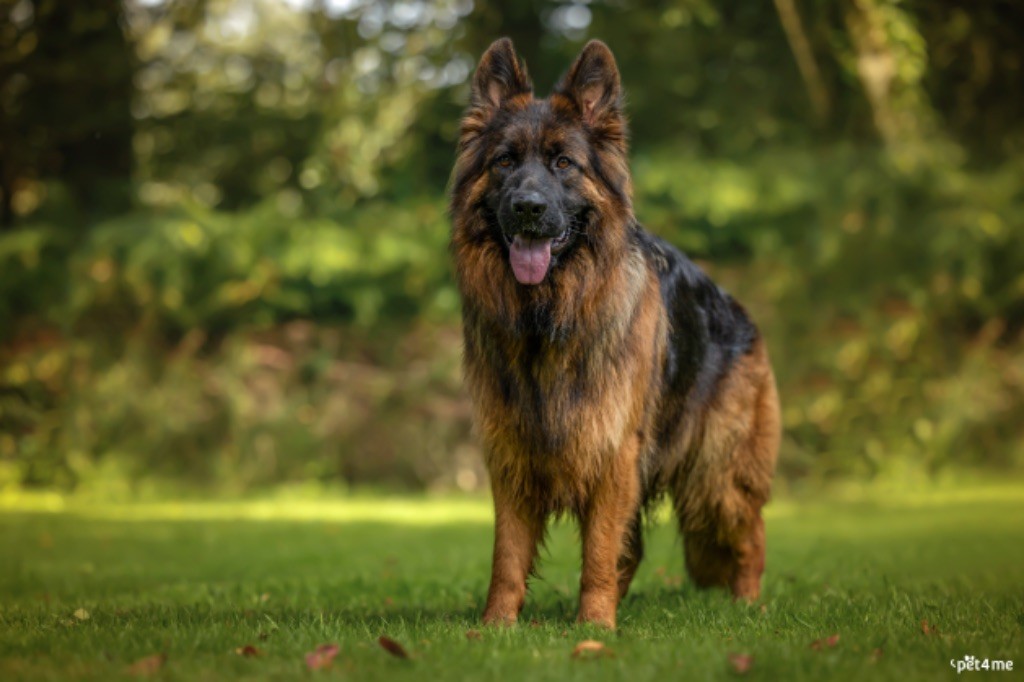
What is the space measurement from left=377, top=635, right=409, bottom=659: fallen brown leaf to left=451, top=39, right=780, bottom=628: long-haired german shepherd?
3.34 ft

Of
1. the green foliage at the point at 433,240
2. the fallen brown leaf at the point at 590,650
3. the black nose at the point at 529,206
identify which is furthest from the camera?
the green foliage at the point at 433,240

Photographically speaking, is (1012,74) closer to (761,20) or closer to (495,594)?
(761,20)

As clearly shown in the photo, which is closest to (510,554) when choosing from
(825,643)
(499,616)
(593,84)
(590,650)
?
(499,616)

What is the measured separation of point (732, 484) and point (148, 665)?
343cm

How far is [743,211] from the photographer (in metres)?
13.9

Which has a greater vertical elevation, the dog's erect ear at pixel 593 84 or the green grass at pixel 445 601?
the dog's erect ear at pixel 593 84

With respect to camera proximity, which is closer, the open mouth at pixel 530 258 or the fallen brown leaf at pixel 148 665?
the fallen brown leaf at pixel 148 665

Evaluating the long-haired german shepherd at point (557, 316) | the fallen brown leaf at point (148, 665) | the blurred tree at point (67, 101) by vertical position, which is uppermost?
the blurred tree at point (67, 101)

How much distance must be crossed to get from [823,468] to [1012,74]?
20.4ft

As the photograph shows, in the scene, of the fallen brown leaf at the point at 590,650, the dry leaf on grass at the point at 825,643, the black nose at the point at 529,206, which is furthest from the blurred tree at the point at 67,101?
the dry leaf on grass at the point at 825,643

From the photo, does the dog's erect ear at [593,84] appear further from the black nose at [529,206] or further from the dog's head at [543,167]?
the black nose at [529,206]

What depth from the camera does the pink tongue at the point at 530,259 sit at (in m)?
4.73

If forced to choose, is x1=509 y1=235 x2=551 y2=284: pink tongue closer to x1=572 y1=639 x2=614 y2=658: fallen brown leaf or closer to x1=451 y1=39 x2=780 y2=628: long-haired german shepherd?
x1=451 y1=39 x2=780 y2=628: long-haired german shepherd

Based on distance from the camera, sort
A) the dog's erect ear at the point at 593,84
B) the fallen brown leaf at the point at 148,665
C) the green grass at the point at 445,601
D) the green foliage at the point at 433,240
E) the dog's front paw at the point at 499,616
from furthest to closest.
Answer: the green foliage at the point at 433,240 → the dog's erect ear at the point at 593,84 → the dog's front paw at the point at 499,616 → the green grass at the point at 445,601 → the fallen brown leaf at the point at 148,665
